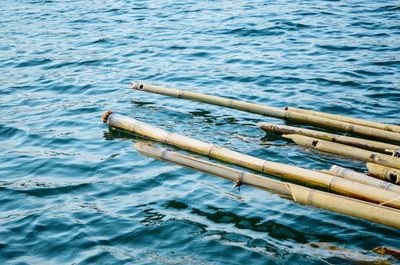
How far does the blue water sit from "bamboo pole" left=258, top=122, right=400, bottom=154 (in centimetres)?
32

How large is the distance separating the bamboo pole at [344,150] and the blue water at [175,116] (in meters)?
0.23

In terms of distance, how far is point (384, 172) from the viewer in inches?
338

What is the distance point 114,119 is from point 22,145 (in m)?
2.20

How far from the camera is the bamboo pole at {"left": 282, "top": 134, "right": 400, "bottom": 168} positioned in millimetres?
8938

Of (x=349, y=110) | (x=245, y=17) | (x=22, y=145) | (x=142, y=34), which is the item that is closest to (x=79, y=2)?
(x=142, y=34)

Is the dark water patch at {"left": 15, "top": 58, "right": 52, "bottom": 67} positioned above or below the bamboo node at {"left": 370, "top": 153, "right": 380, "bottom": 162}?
below

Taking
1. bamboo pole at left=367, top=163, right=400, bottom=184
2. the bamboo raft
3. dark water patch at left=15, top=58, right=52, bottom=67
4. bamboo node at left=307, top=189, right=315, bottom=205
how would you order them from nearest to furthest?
the bamboo raft
bamboo node at left=307, top=189, right=315, bottom=205
bamboo pole at left=367, top=163, right=400, bottom=184
dark water patch at left=15, top=58, right=52, bottom=67

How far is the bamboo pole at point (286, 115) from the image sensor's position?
10.1m

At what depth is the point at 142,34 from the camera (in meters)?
21.2

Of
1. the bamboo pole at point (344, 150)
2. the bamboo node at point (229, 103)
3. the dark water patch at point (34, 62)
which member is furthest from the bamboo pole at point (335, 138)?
the dark water patch at point (34, 62)

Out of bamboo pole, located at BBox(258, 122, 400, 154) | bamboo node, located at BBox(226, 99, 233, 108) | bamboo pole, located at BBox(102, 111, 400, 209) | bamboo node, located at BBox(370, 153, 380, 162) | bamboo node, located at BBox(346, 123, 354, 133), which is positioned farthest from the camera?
bamboo node, located at BBox(226, 99, 233, 108)

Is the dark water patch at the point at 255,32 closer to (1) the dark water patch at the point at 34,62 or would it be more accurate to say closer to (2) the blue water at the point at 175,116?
(2) the blue water at the point at 175,116

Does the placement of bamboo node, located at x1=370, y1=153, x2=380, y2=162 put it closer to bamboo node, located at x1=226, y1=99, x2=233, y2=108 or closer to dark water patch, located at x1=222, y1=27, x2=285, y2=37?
bamboo node, located at x1=226, y1=99, x2=233, y2=108

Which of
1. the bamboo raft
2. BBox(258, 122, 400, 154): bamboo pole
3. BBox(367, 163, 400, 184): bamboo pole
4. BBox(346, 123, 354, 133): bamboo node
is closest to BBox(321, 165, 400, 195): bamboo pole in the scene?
the bamboo raft
